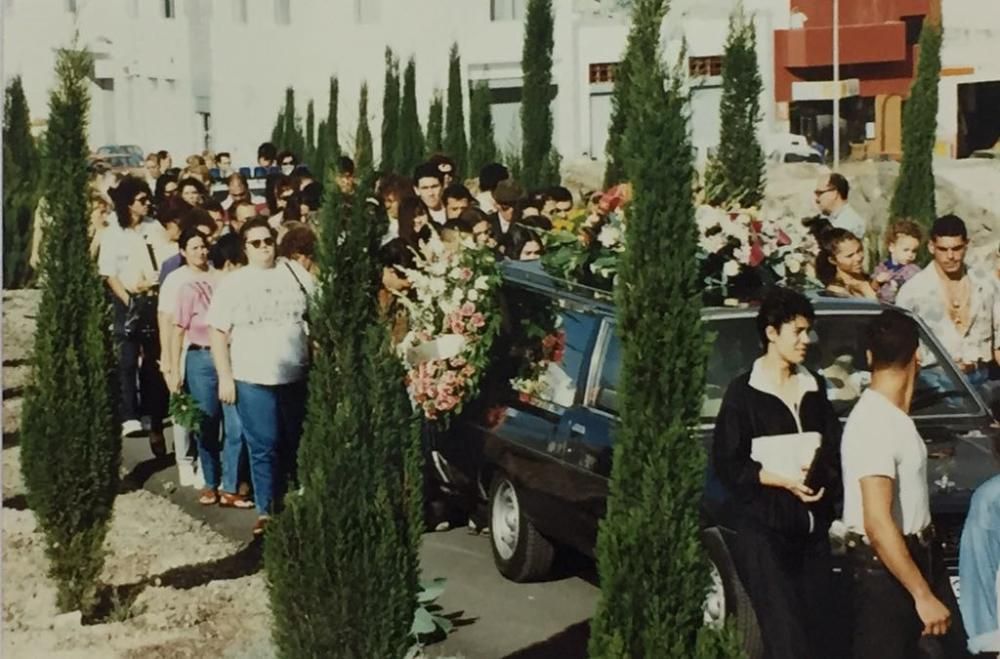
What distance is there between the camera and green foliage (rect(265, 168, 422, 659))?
5090mm

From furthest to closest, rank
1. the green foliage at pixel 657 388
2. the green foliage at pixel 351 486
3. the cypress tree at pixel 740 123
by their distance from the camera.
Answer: the cypress tree at pixel 740 123 < the green foliage at pixel 351 486 < the green foliage at pixel 657 388

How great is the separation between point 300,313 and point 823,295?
71.1 inches

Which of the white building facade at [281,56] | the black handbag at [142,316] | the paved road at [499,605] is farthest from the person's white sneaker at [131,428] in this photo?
the white building facade at [281,56]

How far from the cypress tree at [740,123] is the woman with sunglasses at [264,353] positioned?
1495mm

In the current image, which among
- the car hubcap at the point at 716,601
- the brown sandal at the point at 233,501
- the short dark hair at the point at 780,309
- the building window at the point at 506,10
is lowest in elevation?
the car hubcap at the point at 716,601

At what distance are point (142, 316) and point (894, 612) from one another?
3.09 meters

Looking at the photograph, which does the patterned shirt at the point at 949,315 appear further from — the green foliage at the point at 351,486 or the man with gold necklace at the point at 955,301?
the green foliage at the point at 351,486

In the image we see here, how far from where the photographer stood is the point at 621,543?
495 cm

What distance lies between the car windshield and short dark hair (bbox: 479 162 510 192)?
0.97m

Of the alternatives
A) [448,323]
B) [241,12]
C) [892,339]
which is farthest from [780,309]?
[241,12]

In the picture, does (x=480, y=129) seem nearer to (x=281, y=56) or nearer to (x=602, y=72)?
(x=602, y=72)

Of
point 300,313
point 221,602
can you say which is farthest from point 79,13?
point 221,602

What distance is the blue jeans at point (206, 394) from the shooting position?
6578 mm

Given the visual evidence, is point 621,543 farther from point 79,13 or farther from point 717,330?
point 79,13
